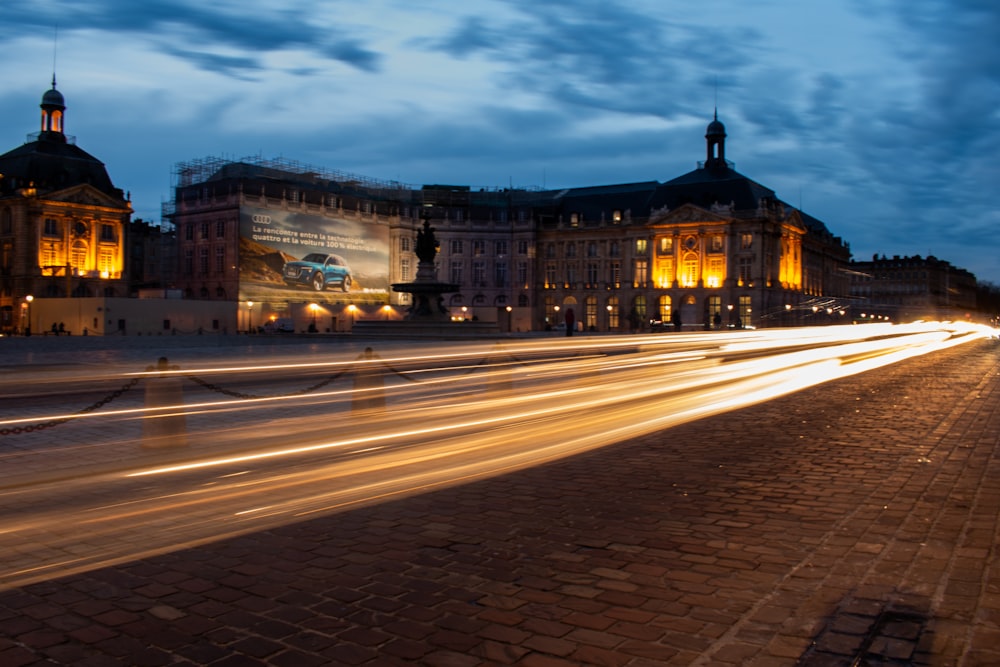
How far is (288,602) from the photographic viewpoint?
218 inches

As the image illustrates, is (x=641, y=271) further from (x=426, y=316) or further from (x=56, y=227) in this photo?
(x=56, y=227)

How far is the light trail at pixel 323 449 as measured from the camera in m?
7.36

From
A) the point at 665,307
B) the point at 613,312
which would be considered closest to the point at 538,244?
the point at 613,312

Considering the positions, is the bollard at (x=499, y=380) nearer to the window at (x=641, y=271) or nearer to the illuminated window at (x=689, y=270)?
the illuminated window at (x=689, y=270)

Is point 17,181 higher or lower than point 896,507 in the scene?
higher

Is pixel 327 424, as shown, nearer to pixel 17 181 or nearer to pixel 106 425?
pixel 106 425

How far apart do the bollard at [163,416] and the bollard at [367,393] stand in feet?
9.81

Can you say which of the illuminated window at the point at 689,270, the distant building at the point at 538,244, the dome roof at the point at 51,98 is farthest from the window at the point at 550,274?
the dome roof at the point at 51,98

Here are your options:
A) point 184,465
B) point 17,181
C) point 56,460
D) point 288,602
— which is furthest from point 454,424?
Result: point 17,181

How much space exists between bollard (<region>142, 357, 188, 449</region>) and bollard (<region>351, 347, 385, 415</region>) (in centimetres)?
299

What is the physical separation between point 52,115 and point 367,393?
94.1 meters

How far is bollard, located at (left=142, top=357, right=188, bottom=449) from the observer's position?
459 inches

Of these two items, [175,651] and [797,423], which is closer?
[175,651]

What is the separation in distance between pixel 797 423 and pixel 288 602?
10.9m
